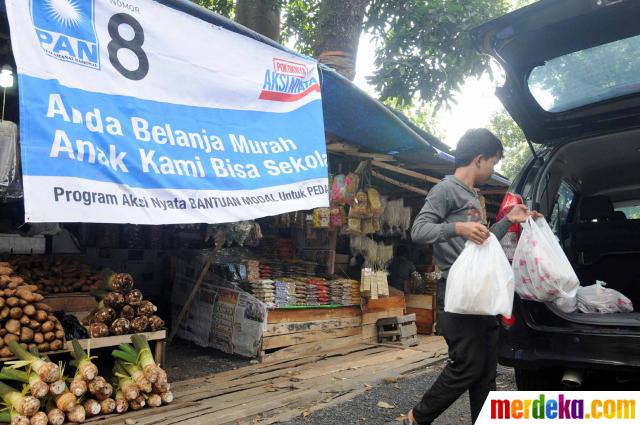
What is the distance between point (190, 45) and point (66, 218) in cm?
190

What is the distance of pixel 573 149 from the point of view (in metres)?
4.36

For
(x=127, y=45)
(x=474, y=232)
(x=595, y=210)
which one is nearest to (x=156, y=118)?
(x=127, y=45)

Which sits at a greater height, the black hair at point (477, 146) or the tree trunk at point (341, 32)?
the tree trunk at point (341, 32)

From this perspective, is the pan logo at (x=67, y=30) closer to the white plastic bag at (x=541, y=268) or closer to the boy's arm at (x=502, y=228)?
the boy's arm at (x=502, y=228)

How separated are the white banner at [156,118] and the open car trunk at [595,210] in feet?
7.13

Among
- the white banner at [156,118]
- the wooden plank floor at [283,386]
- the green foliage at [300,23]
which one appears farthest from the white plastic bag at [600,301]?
the green foliage at [300,23]

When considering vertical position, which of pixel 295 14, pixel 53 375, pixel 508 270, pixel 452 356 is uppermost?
pixel 295 14

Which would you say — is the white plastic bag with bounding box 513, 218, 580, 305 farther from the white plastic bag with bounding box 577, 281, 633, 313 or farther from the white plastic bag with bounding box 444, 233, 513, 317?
the white plastic bag with bounding box 577, 281, 633, 313

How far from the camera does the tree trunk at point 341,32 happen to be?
29.1 ft

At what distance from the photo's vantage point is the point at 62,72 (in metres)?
3.48

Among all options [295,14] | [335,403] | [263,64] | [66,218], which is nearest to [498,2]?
[295,14]

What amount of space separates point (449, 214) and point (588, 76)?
5.74 ft

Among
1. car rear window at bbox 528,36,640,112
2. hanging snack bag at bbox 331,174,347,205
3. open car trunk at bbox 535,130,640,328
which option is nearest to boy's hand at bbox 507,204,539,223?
open car trunk at bbox 535,130,640,328

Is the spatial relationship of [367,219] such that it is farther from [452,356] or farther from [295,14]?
[295,14]
